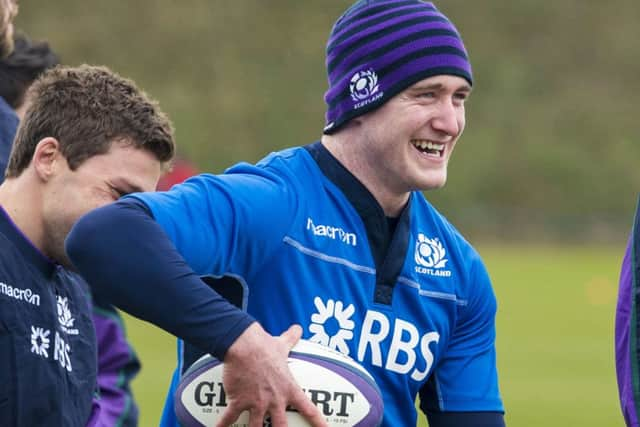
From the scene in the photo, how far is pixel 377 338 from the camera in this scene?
3.64 meters

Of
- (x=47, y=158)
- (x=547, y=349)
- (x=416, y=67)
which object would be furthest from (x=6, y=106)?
(x=547, y=349)

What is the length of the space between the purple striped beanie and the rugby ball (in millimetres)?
763

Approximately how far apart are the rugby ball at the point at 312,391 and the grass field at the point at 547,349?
659 cm

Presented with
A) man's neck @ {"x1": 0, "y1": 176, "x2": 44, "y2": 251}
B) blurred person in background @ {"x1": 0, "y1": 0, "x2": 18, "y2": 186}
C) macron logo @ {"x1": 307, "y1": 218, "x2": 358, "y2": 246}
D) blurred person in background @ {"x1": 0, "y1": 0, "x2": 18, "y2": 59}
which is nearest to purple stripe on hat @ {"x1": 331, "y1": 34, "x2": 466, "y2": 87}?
macron logo @ {"x1": 307, "y1": 218, "x2": 358, "y2": 246}

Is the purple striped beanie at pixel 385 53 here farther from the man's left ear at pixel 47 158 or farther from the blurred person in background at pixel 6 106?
the blurred person in background at pixel 6 106

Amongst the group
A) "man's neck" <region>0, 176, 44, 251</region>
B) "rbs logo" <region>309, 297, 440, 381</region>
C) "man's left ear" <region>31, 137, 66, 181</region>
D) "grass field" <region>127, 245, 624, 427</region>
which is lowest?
"rbs logo" <region>309, 297, 440, 381</region>

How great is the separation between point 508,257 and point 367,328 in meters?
29.7

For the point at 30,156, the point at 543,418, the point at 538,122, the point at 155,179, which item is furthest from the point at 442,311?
the point at 538,122

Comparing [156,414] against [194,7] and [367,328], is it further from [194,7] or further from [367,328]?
[194,7]

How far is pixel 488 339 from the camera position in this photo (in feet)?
13.0

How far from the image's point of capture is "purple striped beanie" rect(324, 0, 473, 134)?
3.71 metres

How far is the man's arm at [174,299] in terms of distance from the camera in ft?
10.1

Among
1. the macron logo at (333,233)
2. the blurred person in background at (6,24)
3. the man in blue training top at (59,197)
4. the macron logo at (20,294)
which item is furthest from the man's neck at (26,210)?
the blurred person in background at (6,24)

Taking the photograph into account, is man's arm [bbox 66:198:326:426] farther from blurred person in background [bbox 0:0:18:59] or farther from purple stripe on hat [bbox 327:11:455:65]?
blurred person in background [bbox 0:0:18:59]
